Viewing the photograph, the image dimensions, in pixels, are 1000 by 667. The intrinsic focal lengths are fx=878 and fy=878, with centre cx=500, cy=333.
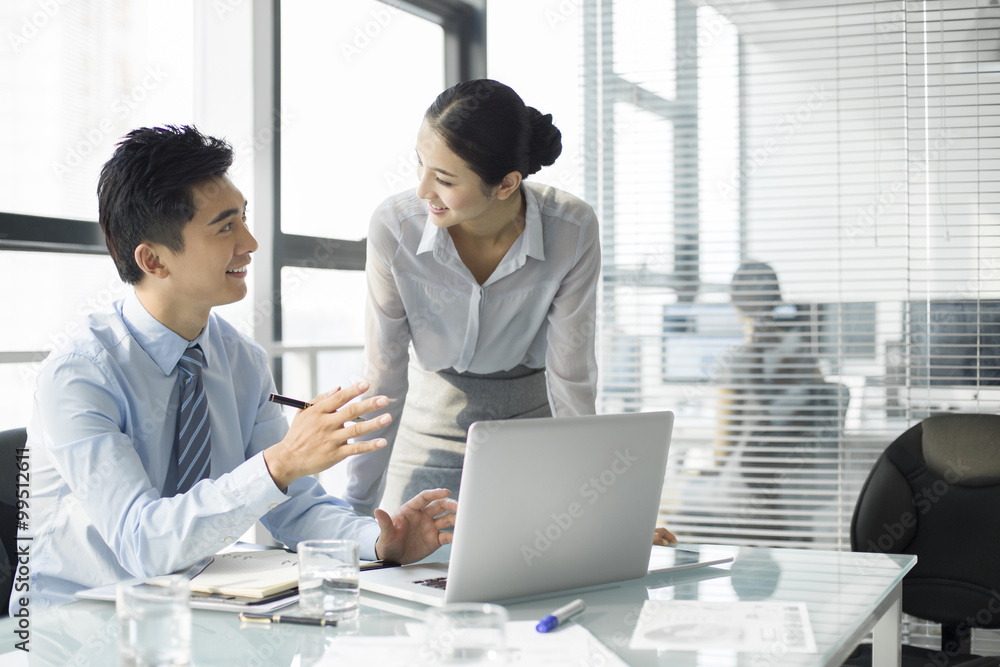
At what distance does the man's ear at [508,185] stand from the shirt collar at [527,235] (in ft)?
0.29

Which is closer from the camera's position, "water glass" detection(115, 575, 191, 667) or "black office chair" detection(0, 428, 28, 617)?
"water glass" detection(115, 575, 191, 667)

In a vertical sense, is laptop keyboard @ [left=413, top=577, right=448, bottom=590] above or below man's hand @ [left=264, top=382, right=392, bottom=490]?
below

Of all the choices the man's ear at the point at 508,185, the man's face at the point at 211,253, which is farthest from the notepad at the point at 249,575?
the man's ear at the point at 508,185

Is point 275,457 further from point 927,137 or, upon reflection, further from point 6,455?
point 927,137

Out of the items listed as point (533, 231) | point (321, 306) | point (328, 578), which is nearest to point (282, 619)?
point (328, 578)

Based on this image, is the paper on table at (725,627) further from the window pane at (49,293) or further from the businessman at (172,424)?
the window pane at (49,293)

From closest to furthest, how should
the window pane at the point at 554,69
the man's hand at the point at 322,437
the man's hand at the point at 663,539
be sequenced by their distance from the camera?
the man's hand at the point at 322,437, the man's hand at the point at 663,539, the window pane at the point at 554,69

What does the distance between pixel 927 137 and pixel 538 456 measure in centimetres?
247

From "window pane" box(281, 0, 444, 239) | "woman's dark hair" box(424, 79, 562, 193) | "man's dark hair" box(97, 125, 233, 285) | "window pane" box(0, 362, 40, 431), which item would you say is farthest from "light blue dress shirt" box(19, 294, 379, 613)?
"window pane" box(281, 0, 444, 239)

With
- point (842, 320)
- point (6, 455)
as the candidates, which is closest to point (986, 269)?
point (842, 320)

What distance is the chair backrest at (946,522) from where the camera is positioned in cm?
188

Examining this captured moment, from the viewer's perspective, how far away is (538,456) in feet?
3.59

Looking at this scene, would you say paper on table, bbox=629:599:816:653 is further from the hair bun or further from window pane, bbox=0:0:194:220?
window pane, bbox=0:0:194:220

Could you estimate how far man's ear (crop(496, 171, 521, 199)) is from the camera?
182 cm
